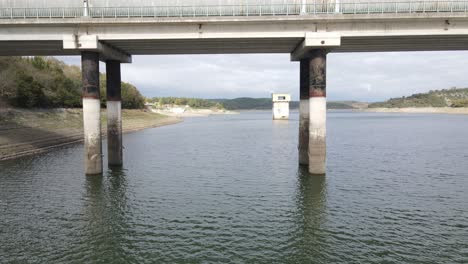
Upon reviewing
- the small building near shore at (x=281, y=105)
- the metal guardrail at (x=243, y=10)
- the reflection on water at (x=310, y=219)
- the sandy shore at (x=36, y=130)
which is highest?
the metal guardrail at (x=243, y=10)

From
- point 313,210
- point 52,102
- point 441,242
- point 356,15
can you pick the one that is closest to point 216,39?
point 356,15

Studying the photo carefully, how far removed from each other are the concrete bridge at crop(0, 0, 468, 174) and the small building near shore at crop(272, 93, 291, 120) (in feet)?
378

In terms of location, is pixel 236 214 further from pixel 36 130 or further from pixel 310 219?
pixel 36 130

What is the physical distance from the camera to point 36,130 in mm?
52938

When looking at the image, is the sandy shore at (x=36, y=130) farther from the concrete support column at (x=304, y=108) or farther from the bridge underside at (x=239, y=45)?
the concrete support column at (x=304, y=108)

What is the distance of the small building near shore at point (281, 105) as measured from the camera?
5689 inches

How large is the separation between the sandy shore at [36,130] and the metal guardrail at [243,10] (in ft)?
72.0

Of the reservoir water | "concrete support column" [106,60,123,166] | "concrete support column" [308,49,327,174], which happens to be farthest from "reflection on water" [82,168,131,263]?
"concrete support column" [308,49,327,174]

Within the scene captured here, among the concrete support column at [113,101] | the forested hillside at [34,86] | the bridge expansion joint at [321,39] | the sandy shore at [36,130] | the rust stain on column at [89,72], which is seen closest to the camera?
the bridge expansion joint at [321,39]

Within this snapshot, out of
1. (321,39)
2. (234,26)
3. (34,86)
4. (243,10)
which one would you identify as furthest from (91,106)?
(34,86)

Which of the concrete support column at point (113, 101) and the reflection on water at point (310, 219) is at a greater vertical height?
the concrete support column at point (113, 101)

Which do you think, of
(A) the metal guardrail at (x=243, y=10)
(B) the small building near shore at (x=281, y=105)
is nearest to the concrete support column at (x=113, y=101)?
(A) the metal guardrail at (x=243, y=10)

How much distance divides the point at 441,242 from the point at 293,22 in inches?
734

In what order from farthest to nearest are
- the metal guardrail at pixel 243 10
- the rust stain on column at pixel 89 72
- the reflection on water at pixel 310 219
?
the rust stain on column at pixel 89 72
the metal guardrail at pixel 243 10
the reflection on water at pixel 310 219
